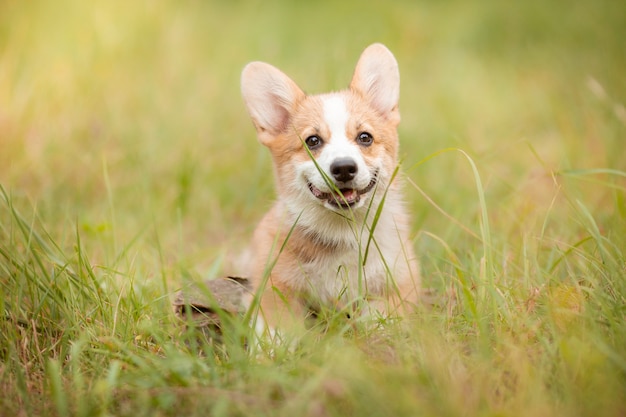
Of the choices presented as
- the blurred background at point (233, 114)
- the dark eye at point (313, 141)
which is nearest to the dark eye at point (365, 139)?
the dark eye at point (313, 141)

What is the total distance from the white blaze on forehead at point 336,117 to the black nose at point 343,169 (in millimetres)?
346

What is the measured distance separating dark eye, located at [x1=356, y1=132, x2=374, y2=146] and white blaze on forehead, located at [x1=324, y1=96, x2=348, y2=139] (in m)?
0.10

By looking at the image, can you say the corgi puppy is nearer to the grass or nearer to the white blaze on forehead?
the white blaze on forehead

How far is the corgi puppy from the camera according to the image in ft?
9.57

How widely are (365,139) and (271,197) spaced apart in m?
1.47

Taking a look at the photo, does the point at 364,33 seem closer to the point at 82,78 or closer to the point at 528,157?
the point at 528,157

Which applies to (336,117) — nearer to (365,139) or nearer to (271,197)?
(365,139)

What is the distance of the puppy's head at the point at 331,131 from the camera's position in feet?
9.60

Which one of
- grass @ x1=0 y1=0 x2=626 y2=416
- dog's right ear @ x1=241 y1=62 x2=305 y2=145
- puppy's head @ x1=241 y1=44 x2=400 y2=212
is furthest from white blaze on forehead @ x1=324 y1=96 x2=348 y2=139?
grass @ x1=0 y1=0 x2=626 y2=416

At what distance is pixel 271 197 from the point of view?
454 cm

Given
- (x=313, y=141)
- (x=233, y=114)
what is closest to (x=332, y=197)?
(x=313, y=141)

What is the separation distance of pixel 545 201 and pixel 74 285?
323cm

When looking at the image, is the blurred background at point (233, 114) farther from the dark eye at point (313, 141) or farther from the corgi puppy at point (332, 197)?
the dark eye at point (313, 141)

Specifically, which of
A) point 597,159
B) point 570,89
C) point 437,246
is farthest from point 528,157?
point 437,246
